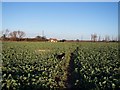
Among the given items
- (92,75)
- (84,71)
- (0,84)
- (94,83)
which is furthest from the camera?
(84,71)

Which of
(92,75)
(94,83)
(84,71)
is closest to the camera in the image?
(94,83)

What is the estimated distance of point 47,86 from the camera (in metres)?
7.80

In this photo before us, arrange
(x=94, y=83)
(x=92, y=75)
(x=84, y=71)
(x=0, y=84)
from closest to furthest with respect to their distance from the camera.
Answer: (x=0, y=84) → (x=94, y=83) → (x=92, y=75) → (x=84, y=71)

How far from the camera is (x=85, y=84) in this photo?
319 inches

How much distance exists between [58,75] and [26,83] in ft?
7.71

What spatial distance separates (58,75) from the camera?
9.78 m

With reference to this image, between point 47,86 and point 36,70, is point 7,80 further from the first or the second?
point 36,70

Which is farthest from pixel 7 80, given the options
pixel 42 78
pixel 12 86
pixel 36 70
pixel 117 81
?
pixel 117 81

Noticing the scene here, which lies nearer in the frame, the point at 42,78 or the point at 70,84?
the point at 42,78

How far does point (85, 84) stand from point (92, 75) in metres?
0.76

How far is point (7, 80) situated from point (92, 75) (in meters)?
3.10

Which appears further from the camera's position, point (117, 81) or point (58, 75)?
point (58, 75)

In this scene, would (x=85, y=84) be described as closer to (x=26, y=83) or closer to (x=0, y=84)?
(x=26, y=83)

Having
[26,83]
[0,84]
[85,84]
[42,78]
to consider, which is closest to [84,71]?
[85,84]
